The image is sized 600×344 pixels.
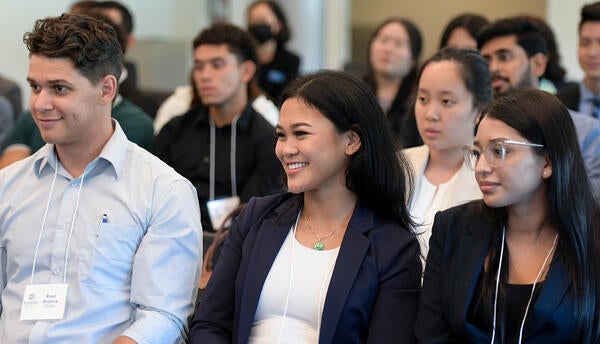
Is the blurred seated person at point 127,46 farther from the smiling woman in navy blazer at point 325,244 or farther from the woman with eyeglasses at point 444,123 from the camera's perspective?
the smiling woman in navy blazer at point 325,244

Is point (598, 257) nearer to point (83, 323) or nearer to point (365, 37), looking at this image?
point (83, 323)

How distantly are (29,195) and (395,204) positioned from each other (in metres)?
0.97

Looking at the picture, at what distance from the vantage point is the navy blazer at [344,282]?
2006mm

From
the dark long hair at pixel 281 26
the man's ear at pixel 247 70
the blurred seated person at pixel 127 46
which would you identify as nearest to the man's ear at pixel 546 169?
the man's ear at pixel 247 70

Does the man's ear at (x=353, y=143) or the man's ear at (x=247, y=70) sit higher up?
the man's ear at (x=247, y=70)

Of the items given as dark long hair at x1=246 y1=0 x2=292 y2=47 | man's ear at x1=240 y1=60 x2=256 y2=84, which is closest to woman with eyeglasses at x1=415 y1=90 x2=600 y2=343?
man's ear at x1=240 y1=60 x2=256 y2=84

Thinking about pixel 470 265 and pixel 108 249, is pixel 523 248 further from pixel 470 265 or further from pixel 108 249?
pixel 108 249

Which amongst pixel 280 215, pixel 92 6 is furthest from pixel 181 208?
pixel 92 6

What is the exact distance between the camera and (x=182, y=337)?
7.22 ft

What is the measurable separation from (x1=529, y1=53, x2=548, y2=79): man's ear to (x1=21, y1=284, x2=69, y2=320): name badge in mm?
2402

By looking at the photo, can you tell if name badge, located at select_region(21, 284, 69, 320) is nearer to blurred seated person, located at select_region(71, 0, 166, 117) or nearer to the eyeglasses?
the eyeglasses

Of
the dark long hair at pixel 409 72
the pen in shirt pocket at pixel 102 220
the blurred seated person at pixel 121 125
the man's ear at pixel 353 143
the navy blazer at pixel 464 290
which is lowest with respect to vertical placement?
the navy blazer at pixel 464 290

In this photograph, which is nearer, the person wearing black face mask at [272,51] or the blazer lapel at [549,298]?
the blazer lapel at [549,298]

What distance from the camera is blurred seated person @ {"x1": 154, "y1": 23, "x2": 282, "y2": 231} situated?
3.54m
